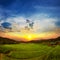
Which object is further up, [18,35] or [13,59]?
[18,35]

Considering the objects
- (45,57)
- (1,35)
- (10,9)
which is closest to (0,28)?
(1,35)

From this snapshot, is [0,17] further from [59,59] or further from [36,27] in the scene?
[59,59]

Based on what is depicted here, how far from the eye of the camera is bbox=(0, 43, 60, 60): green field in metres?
3.57

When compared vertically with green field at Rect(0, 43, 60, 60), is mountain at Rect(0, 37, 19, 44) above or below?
above

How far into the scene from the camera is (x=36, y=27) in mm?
3678

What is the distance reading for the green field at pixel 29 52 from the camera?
140 inches

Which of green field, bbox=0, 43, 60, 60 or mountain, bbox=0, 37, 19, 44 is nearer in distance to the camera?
green field, bbox=0, 43, 60, 60

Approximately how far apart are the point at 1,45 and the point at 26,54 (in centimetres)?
47

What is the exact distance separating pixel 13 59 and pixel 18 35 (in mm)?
429

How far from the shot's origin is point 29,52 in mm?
3604

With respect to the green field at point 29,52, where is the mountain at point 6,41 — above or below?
above

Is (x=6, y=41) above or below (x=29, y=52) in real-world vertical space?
above

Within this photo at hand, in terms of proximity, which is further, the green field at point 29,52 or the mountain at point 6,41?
the mountain at point 6,41

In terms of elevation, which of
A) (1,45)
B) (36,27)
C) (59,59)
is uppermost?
(36,27)
